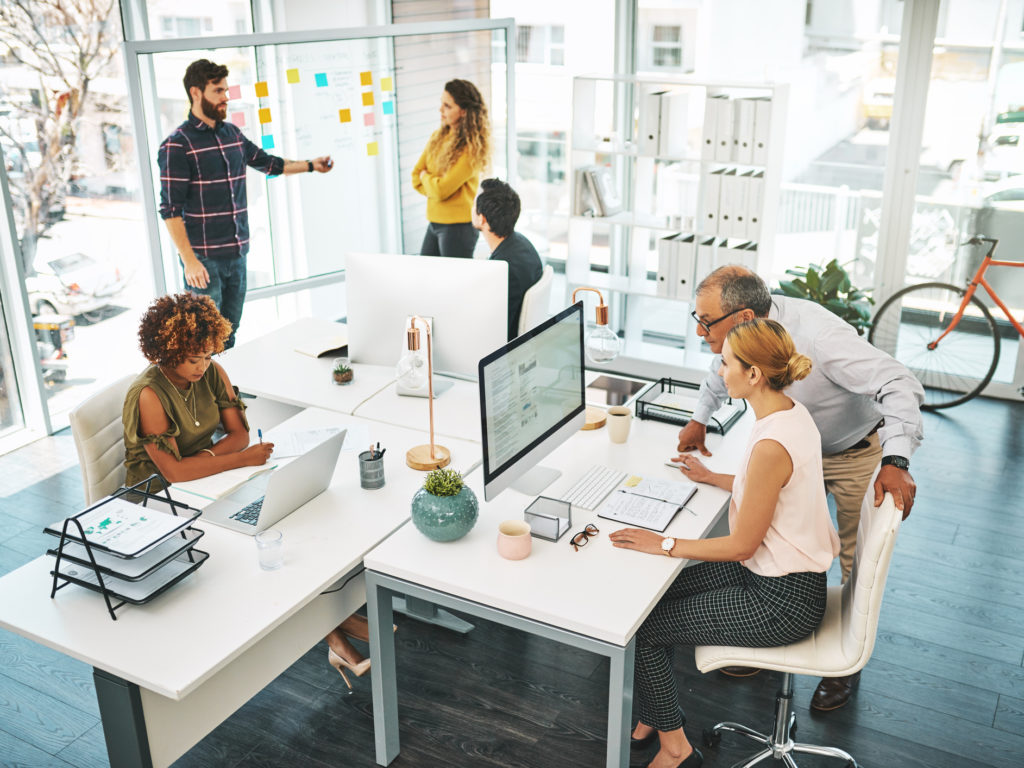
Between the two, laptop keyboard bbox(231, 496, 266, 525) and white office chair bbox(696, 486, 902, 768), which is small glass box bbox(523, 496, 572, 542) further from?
laptop keyboard bbox(231, 496, 266, 525)

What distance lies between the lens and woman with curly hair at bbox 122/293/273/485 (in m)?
2.76

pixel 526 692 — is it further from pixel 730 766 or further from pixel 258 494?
pixel 258 494

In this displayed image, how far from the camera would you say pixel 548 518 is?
2572mm

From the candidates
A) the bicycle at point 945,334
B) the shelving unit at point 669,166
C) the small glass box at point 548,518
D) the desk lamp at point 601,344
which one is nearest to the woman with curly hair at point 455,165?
the shelving unit at point 669,166

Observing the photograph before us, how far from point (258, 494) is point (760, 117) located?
3.21m

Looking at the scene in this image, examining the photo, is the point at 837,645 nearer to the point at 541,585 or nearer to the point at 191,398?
the point at 541,585

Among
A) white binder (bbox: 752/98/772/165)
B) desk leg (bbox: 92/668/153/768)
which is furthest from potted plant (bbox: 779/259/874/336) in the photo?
desk leg (bbox: 92/668/153/768)

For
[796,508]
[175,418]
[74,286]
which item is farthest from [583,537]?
[74,286]

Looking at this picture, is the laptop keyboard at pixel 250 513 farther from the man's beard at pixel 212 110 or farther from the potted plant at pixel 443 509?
the man's beard at pixel 212 110

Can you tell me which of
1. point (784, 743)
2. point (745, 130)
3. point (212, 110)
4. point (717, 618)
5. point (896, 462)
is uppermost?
point (212, 110)

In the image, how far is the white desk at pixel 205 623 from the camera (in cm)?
212

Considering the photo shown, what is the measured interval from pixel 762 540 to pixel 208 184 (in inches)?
126

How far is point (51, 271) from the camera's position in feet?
15.9

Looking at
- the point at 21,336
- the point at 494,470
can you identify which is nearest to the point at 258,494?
the point at 494,470
